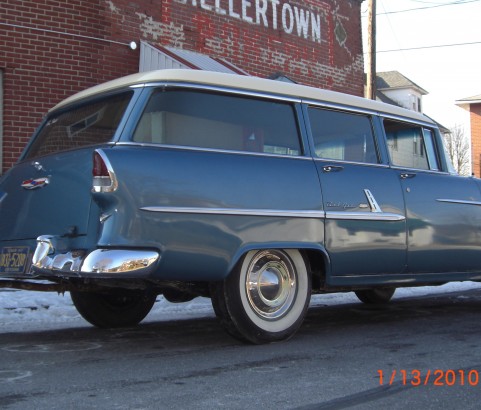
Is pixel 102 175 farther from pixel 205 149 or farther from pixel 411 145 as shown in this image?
pixel 411 145

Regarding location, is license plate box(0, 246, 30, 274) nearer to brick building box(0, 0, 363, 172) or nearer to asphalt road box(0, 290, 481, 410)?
asphalt road box(0, 290, 481, 410)

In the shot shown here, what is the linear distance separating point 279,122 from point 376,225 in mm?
1167

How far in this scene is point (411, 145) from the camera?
6328mm

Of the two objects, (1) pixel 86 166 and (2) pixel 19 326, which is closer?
(1) pixel 86 166

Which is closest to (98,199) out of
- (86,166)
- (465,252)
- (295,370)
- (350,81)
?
(86,166)

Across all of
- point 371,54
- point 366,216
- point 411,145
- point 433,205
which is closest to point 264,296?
point 366,216

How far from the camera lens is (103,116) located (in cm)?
489

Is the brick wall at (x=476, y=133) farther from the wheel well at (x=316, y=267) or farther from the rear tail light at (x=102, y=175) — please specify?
the rear tail light at (x=102, y=175)

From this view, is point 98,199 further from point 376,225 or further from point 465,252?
point 465,252

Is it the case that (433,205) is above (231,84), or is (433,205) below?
below

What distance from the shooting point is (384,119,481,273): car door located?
5.83 meters

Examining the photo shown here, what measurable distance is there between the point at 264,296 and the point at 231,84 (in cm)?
159

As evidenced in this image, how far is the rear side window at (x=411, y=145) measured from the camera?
607 cm
